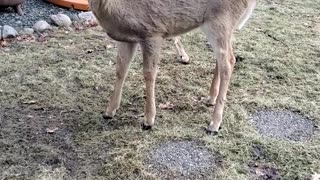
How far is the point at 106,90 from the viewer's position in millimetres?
5039

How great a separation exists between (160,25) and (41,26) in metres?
3.02

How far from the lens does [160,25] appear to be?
13.0 feet

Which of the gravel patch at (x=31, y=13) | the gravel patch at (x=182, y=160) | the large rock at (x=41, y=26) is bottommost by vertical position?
the gravel patch at (x=31, y=13)

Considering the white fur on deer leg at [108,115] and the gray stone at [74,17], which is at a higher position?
the white fur on deer leg at [108,115]

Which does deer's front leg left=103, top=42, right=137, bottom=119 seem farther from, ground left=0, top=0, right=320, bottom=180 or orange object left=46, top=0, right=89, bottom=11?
orange object left=46, top=0, right=89, bottom=11

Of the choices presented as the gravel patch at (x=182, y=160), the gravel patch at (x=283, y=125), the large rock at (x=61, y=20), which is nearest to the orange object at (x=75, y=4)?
the large rock at (x=61, y=20)

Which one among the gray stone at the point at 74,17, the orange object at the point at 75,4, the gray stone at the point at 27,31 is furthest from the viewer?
the orange object at the point at 75,4

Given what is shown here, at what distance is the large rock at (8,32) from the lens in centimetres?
623

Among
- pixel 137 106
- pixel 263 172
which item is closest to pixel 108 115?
pixel 137 106

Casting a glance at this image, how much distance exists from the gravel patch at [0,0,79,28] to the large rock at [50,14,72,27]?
0.13 meters

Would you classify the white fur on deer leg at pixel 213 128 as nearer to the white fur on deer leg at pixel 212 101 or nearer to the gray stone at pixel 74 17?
the white fur on deer leg at pixel 212 101

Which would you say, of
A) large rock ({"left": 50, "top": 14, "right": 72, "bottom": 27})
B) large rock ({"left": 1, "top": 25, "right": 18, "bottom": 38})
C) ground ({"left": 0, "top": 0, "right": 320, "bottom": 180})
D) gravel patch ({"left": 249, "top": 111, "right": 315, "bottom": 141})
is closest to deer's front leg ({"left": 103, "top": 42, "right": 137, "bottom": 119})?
ground ({"left": 0, "top": 0, "right": 320, "bottom": 180})

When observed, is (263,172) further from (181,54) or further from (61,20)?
(61,20)

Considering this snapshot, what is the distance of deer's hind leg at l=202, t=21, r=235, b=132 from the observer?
405 cm
